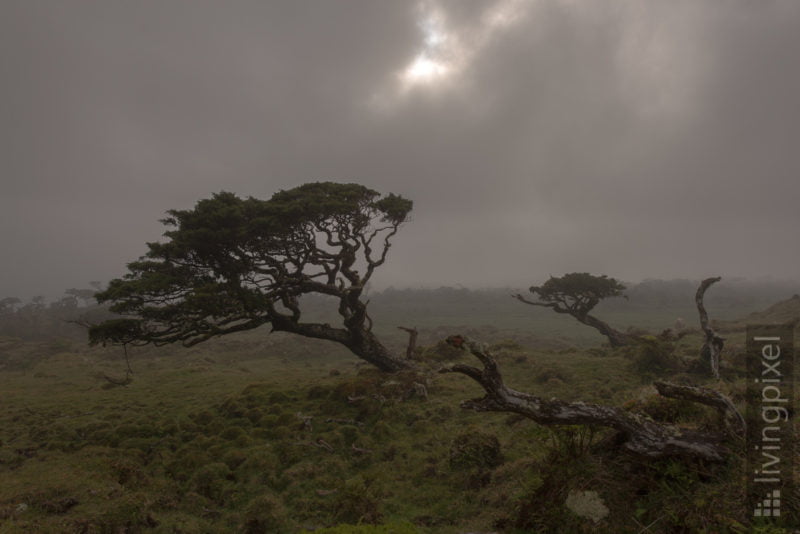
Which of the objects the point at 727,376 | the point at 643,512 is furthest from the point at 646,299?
the point at 643,512

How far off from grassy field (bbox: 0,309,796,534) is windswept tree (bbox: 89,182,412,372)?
3.97m

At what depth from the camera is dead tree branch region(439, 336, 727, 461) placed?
18.1ft

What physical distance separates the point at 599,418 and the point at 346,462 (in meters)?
8.61

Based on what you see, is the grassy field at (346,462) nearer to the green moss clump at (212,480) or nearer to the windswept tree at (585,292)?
the green moss clump at (212,480)

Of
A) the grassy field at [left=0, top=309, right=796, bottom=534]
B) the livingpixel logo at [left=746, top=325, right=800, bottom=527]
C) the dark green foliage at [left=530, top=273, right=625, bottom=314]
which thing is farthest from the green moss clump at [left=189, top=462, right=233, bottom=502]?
the dark green foliage at [left=530, top=273, right=625, bottom=314]

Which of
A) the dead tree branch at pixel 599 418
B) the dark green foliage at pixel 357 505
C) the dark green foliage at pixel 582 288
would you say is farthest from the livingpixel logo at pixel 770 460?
the dark green foliage at pixel 582 288

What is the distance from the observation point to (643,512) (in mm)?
5078

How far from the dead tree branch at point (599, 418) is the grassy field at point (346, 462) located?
0.87ft

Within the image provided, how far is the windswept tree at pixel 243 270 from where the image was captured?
559 inches

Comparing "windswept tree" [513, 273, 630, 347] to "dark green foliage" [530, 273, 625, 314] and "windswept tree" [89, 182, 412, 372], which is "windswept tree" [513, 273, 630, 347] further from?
Answer: "windswept tree" [89, 182, 412, 372]

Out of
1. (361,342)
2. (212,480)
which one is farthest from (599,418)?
(361,342)

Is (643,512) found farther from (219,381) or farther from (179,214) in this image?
(219,381)

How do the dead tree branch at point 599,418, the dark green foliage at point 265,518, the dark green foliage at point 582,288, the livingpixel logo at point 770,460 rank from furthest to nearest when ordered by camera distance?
1. the dark green foliage at point 582,288
2. the dark green foliage at point 265,518
3. the dead tree branch at point 599,418
4. the livingpixel logo at point 770,460

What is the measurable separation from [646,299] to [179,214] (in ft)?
330
